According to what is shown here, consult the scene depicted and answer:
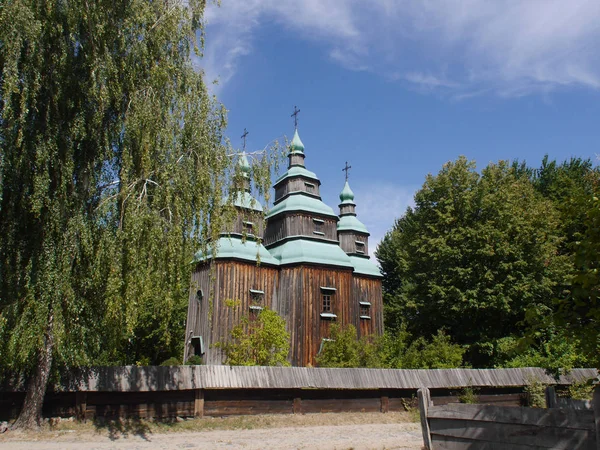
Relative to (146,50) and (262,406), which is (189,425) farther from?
(146,50)

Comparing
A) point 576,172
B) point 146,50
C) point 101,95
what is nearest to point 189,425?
point 101,95

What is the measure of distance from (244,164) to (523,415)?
985cm

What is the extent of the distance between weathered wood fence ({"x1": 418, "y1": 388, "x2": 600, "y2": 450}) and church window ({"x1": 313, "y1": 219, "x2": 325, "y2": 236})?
20901mm

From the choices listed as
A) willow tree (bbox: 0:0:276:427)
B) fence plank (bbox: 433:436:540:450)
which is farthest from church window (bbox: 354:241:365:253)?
fence plank (bbox: 433:436:540:450)

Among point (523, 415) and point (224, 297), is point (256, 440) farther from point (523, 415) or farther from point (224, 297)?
point (224, 297)

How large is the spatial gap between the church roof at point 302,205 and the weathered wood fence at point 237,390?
1323 cm

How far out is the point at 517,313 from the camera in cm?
2684

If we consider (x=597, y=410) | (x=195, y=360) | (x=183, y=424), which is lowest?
(x=183, y=424)

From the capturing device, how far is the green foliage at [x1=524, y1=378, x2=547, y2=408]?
18500 millimetres

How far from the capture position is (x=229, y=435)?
466 inches

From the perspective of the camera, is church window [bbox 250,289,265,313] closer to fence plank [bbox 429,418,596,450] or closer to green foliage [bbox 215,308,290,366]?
green foliage [bbox 215,308,290,366]

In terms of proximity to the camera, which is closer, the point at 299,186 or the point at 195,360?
the point at 195,360

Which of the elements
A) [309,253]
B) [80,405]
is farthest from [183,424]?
[309,253]

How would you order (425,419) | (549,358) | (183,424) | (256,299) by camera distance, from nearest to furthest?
(425,419)
(183,424)
(549,358)
(256,299)
